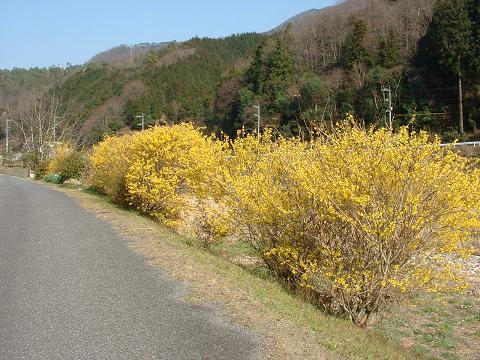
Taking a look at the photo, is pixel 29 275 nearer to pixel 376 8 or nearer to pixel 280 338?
pixel 280 338

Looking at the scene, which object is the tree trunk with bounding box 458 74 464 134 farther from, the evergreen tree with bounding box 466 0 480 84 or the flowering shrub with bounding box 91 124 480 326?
the flowering shrub with bounding box 91 124 480 326

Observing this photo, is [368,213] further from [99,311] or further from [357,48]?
[357,48]

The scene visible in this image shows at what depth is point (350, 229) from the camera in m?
7.20

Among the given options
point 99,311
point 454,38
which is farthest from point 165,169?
point 454,38

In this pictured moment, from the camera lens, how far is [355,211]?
6691 millimetres

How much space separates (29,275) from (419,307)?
7276 mm

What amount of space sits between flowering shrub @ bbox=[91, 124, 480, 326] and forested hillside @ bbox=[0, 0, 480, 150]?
3.22 ft

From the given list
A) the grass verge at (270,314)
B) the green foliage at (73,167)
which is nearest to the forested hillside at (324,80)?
the grass verge at (270,314)

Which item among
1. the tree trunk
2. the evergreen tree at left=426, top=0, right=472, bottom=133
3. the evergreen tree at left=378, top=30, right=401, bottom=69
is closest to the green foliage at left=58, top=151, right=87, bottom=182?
the tree trunk

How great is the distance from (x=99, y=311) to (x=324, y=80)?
42.9 meters

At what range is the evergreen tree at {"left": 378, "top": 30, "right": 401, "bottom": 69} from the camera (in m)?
42.0

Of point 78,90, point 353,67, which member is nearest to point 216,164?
point 353,67

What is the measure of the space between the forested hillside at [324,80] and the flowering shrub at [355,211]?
3.22ft

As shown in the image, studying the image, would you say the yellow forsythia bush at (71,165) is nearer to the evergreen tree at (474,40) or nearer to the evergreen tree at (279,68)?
the evergreen tree at (279,68)
